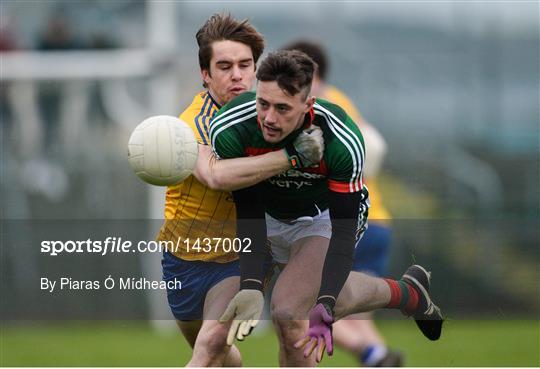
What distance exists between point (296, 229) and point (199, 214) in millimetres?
491

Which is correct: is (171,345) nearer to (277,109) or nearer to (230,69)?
(230,69)

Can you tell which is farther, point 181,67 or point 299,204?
point 181,67

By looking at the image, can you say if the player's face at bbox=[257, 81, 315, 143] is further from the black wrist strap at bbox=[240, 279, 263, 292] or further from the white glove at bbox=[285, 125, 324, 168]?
the black wrist strap at bbox=[240, 279, 263, 292]

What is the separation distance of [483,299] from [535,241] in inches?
33.6

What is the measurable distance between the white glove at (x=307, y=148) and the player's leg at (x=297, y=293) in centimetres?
51

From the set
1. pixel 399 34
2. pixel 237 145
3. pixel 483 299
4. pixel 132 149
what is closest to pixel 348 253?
pixel 237 145

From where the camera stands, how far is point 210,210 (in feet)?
17.7

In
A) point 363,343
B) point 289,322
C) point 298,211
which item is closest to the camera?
point 289,322

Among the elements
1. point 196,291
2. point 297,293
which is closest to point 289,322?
point 297,293

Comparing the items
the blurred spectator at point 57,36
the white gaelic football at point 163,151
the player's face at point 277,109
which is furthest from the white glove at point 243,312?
the blurred spectator at point 57,36

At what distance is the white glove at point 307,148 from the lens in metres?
4.85

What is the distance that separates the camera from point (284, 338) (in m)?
5.19

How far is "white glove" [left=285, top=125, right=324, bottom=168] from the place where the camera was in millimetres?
4852

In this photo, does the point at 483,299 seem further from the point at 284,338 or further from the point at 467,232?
the point at 284,338
